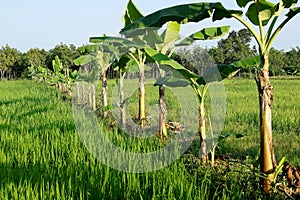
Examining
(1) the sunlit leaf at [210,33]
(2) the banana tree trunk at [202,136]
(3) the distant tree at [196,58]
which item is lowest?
(2) the banana tree trunk at [202,136]

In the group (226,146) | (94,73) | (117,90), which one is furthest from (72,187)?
(94,73)

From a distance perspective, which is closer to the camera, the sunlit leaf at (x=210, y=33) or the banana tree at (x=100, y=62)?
the sunlit leaf at (x=210, y=33)

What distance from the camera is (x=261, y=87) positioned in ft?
8.07

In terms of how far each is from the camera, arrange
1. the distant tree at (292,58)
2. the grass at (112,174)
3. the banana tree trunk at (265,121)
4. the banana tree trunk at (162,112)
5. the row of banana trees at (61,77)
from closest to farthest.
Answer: the grass at (112,174) → the banana tree trunk at (265,121) → the banana tree trunk at (162,112) → the row of banana trees at (61,77) → the distant tree at (292,58)

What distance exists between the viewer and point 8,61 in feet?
131

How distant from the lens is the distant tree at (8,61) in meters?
39.4

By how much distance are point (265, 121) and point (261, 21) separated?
2.37ft

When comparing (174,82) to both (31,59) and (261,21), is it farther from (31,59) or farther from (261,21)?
(31,59)

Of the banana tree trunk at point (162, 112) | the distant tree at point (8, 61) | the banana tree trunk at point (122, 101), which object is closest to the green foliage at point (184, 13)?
the banana tree trunk at point (162, 112)

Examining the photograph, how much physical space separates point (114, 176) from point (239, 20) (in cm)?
139

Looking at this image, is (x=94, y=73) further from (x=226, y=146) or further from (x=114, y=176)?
(x=114, y=176)

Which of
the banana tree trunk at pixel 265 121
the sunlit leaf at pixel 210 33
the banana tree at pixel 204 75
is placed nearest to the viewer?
the banana tree trunk at pixel 265 121

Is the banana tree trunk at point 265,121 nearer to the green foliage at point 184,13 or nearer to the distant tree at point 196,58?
the green foliage at point 184,13

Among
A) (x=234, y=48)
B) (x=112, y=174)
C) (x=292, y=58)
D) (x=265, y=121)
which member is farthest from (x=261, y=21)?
(x=292, y=58)
